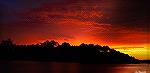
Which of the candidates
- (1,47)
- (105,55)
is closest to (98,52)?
(105,55)

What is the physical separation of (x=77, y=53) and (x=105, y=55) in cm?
1651

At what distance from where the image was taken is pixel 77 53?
638 ft

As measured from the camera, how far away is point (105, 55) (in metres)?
187

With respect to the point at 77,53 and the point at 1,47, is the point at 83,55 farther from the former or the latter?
the point at 1,47

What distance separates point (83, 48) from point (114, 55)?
71.7ft

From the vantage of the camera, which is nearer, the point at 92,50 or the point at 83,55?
the point at 92,50

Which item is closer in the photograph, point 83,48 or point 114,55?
point 114,55

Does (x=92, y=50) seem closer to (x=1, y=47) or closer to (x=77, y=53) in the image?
(x=77, y=53)

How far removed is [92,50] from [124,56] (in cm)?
2057

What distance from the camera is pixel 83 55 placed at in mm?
194625

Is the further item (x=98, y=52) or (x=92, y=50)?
(x=98, y=52)

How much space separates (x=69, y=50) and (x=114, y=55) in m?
28.6

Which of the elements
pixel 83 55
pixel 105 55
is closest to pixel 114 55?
pixel 105 55

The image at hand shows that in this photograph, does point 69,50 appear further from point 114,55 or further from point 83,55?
point 114,55
